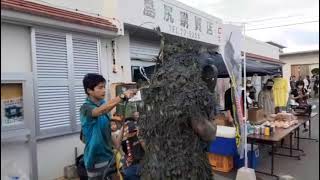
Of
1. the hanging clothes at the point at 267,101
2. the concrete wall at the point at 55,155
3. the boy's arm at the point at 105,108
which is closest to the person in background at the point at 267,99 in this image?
the hanging clothes at the point at 267,101

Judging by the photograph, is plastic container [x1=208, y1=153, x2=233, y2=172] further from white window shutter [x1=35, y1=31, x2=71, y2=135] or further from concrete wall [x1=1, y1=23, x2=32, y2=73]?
concrete wall [x1=1, y1=23, x2=32, y2=73]

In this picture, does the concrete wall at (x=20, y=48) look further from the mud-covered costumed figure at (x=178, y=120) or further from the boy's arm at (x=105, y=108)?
the mud-covered costumed figure at (x=178, y=120)

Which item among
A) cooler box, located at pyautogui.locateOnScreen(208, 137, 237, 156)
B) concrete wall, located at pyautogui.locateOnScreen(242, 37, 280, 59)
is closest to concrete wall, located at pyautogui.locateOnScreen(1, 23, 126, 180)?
cooler box, located at pyautogui.locateOnScreen(208, 137, 237, 156)

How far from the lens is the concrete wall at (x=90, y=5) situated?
5386mm

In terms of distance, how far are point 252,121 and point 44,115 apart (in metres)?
4.08

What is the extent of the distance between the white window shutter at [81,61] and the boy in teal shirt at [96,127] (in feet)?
9.77

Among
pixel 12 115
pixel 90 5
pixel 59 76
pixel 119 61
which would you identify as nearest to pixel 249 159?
pixel 119 61

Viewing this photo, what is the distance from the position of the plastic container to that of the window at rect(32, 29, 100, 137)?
8.58 ft

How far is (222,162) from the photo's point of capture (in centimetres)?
596

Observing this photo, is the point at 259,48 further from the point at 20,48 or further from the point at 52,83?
the point at 20,48

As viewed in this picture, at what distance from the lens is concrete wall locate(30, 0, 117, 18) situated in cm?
539

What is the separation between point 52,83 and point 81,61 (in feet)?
2.66

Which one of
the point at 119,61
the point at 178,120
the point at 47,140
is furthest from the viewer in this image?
the point at 119,61

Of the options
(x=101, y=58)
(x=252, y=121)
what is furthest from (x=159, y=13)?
(x=252, y=121)
